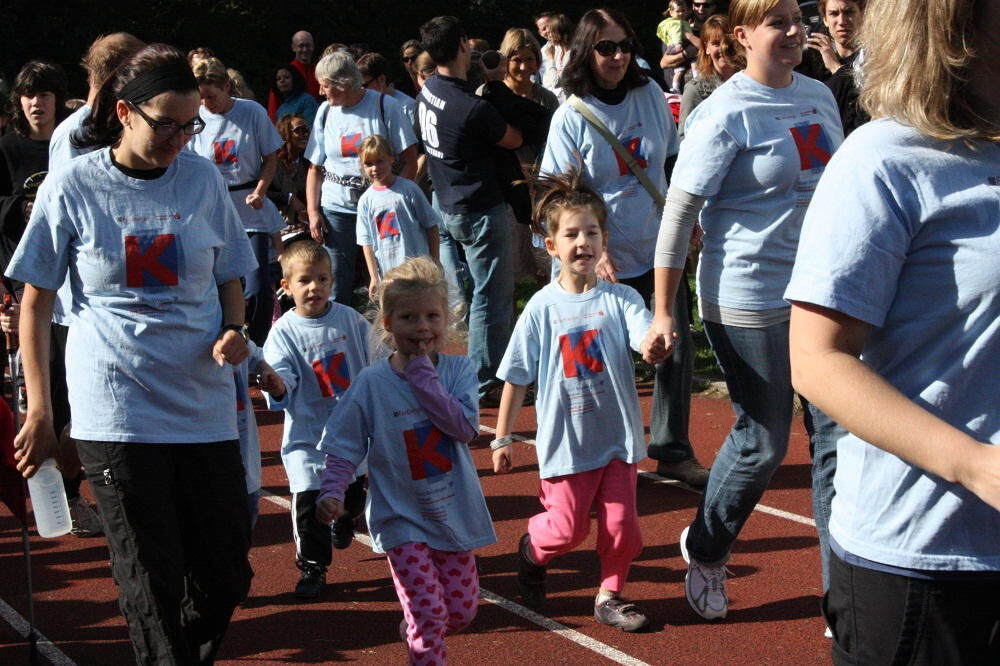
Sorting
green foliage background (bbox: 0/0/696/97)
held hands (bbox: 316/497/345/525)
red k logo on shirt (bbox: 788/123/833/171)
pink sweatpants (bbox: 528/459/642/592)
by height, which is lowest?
pink sweatpants (bbox: 528/459/642/592)

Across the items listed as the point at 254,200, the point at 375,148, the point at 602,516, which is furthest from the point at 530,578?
the point at 254,200

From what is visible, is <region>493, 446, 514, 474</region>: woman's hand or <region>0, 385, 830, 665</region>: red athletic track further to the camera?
<region>0, 385, 830, 665</region>: red athletic track

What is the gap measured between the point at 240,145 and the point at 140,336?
5.46 m

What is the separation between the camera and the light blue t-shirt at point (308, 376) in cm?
584

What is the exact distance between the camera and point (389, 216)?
29.7 ft

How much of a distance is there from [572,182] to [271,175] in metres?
4.18

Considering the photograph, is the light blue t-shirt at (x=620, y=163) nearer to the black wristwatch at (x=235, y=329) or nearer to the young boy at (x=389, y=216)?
the young boy at (x=389, y=216)

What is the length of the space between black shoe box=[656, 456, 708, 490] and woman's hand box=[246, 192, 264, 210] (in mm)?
3424

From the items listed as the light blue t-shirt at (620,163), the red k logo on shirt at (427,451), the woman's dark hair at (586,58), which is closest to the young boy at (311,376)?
the red k logo on shirt at (427,451)

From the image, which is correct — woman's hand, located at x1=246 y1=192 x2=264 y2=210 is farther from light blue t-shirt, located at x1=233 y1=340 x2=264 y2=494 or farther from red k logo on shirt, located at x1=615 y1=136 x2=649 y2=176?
light blue t-shirt, located at x1=233 y1=340 x2=264 y2=494

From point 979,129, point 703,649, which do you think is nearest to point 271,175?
point 703,649

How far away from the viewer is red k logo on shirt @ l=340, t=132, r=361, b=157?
388 inches

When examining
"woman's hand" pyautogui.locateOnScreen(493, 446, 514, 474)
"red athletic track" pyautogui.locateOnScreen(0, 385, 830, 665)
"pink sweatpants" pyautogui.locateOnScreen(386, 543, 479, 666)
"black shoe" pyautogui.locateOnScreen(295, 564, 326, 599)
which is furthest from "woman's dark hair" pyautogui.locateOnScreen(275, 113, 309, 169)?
"pink sweatpants" pyautogui.locateOnScreen(386, 543, 479, 666)

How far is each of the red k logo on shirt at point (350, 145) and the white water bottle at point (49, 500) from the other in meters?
5.67
